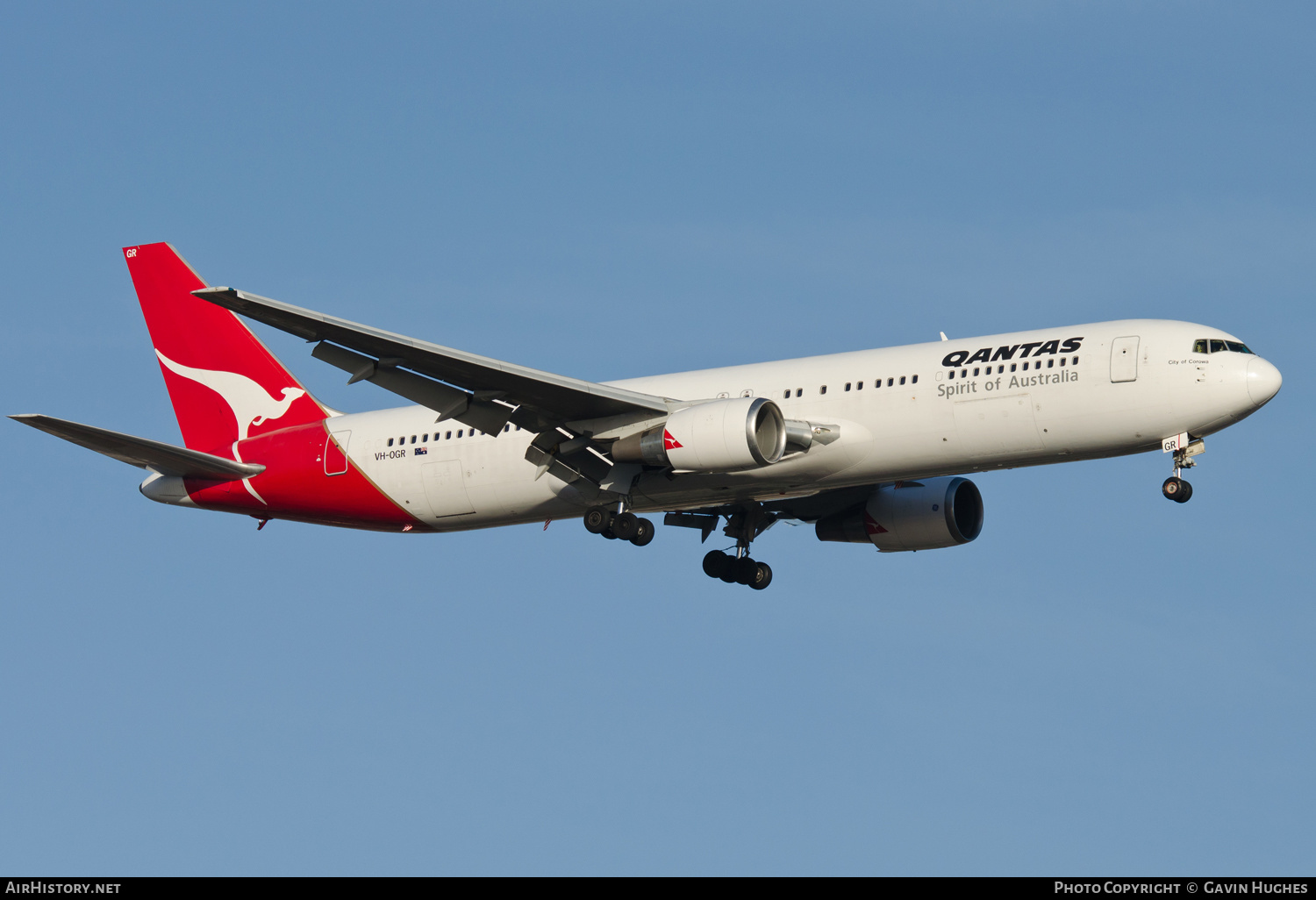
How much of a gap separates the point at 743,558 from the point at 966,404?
1049 cm

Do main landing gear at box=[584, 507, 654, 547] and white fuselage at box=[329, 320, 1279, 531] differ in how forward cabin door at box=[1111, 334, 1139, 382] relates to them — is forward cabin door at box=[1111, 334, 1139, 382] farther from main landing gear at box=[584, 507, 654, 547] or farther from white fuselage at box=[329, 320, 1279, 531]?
main landing gear at box=[584, 507, 654, 547]

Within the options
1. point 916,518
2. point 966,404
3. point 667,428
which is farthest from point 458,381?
point 916,518

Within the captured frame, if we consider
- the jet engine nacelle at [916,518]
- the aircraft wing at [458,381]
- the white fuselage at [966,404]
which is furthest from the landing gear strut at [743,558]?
the aircraft wing at [458,381]

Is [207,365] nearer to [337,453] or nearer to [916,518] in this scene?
[337,453]

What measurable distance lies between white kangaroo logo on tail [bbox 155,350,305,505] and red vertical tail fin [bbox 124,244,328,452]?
0.02 metres

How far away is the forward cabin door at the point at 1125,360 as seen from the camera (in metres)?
34.8

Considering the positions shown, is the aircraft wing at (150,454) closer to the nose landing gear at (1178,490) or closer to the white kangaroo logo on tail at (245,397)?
the white kangaroo logo on tail at (245,397)

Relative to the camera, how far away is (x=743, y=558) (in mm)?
44219

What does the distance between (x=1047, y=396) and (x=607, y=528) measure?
10.8 metres

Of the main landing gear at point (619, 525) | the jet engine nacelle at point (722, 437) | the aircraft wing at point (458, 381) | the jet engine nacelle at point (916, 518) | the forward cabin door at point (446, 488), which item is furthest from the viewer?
the jet engine nacelle at point (916, 518)

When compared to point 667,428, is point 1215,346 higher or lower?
higher

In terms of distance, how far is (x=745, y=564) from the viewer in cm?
4419

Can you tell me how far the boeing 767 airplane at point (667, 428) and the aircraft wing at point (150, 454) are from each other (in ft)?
0.26

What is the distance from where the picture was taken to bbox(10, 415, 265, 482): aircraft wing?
36906 mm
